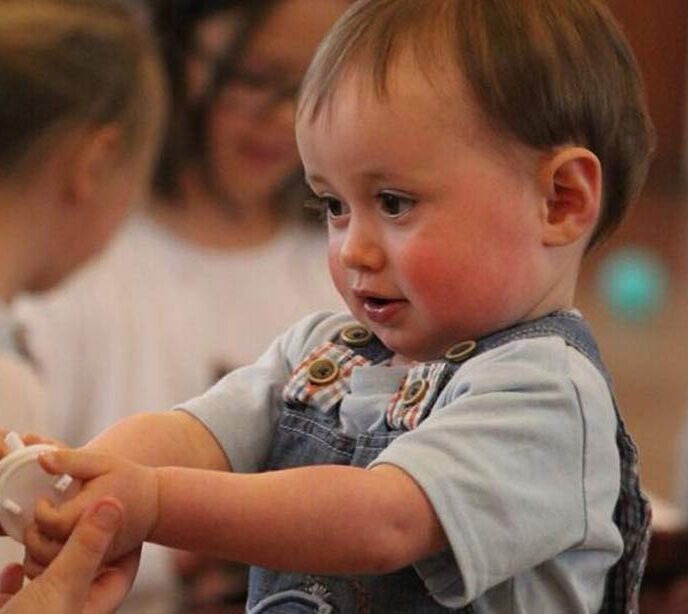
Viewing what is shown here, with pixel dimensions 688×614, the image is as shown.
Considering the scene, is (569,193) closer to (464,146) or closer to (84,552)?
(464,146)

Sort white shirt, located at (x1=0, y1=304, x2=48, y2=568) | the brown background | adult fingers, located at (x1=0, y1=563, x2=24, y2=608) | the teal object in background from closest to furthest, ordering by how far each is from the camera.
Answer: adult fingers, located at (x1=0, y1=563, x2=24, y2=608) < white shirt, located at (x1=0, y1=304, x2=48, y2=568) < the brown background < the teal object in background

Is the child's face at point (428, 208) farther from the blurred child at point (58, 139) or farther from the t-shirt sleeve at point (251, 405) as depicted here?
the blurred child at point (58, 139)

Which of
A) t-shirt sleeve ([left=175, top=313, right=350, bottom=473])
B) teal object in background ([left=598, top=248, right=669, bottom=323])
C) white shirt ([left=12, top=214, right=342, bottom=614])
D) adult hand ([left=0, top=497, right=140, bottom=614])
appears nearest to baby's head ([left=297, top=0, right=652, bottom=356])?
t-shirt sleeve ([left=175, top=313, right=350, bottom=473])

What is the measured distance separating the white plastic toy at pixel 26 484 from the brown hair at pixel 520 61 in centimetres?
26

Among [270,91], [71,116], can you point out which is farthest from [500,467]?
[270,91]

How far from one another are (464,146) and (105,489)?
28cm

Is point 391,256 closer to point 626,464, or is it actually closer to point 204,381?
point 626,464

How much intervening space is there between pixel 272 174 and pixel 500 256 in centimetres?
146

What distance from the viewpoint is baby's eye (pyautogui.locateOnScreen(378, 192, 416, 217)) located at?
93 cm

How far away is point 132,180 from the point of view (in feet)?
7.07

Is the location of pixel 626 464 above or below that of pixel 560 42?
below

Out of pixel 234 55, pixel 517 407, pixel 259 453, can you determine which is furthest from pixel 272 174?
pixel 517 407

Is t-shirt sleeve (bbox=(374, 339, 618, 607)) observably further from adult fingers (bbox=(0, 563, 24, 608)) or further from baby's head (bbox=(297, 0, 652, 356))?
adult fingers (bbox=(0, 563, 24, 608))

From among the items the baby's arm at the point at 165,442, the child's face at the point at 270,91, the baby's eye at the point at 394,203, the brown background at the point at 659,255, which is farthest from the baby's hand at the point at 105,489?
the brown background at the point at 659,255
